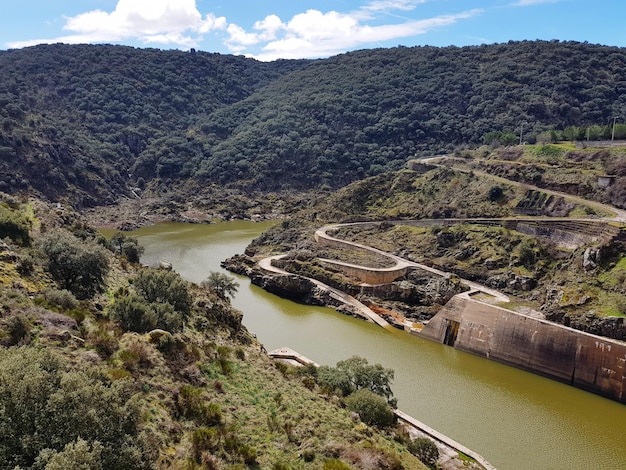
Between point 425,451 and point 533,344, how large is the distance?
16.5 meters

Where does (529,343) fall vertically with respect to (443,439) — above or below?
above

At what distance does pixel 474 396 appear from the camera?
30.2 metres

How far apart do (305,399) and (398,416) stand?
21.8ft

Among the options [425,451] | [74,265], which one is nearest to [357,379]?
[425,451]

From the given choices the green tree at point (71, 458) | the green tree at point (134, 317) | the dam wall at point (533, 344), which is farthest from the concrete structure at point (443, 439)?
the green tree at point (71, 458)

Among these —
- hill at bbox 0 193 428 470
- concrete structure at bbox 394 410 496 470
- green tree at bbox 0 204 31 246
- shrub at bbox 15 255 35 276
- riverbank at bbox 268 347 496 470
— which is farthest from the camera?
green tree at bbox 0 204 31 246

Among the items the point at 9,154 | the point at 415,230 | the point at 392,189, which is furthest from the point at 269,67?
the point at 415,230

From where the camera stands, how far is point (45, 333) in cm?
1708

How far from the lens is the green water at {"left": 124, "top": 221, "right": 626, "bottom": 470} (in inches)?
986

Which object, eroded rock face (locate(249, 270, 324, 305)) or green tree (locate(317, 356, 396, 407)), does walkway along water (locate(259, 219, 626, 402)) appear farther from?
green tree (locate(317, 356, 396, 407))

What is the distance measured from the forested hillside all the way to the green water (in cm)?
5735

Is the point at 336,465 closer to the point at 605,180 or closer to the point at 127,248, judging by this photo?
the point at 127,248

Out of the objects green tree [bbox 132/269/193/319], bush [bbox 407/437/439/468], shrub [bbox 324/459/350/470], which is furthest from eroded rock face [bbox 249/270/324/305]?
shrub [bbox 324/459/350/470]

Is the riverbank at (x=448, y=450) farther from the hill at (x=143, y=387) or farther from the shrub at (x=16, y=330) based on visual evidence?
the shrub at (x=16, y=330)
